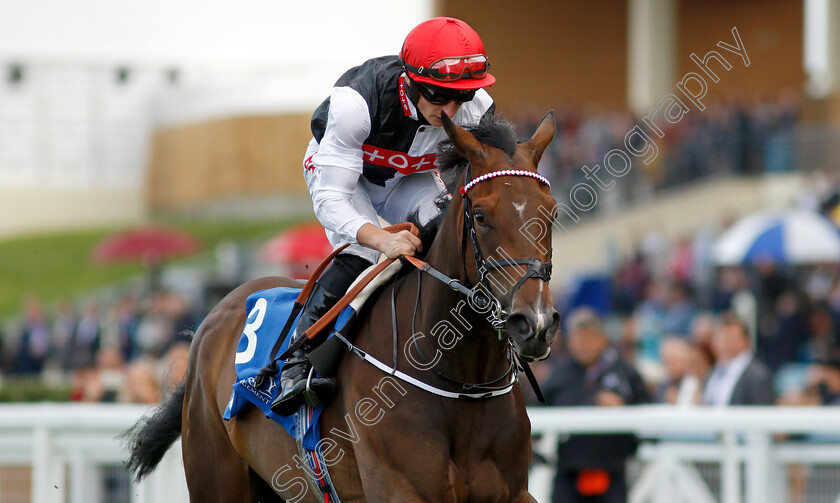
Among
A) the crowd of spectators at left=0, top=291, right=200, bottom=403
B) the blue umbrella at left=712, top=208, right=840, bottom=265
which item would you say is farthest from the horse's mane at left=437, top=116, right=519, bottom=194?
the crowd of spectators at left=0, top=291, right=200, bottom=403

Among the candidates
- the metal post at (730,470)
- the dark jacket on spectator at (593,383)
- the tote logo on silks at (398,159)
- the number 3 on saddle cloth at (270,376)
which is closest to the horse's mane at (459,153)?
the tote logo on silks at (398,159)

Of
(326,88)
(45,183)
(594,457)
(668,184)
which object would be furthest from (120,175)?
(594,457)

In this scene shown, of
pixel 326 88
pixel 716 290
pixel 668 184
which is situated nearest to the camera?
pixel 716 290

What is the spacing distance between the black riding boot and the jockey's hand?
1.30 feet

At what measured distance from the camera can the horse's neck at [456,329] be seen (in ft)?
12.5

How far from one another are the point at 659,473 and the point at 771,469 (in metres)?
0.65

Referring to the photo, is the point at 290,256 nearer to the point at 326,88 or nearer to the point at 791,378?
the point at 791,378

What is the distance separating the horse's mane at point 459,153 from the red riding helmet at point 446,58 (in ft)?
0.56

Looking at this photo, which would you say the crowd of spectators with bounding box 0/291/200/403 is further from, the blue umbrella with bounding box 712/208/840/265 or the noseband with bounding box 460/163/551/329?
the noseband with bounding box 460/163/551/329

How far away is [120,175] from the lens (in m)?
30.6

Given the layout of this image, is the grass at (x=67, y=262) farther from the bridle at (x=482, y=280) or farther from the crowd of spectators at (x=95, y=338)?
the bridle at (x=482, y=280)

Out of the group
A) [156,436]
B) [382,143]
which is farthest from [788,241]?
[382,143]

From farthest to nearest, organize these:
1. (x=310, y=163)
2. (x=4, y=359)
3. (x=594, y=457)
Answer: (x=4, y=359), (x=594, y=457), (x=310, y=163)

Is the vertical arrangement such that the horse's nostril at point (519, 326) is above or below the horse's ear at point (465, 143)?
below
